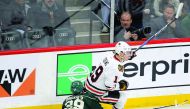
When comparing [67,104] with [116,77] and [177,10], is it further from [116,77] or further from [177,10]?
[177,10]

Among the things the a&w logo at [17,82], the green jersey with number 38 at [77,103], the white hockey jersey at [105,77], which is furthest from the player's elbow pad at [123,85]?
the a&w logo at [17,82]

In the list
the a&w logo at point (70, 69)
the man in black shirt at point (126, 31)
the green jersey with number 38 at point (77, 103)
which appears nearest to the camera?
the green jersey with number 38 at point (77, 103)

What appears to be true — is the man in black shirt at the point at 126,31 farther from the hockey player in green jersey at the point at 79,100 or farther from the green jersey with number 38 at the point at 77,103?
the green jersey with number 38 at the point at 77,103

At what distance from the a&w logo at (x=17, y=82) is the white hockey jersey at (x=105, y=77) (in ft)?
2.31

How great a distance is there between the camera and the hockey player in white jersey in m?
7.76

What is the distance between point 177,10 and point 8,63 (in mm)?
2202

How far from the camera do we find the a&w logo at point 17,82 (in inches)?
322

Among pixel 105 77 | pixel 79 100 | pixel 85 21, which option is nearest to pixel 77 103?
pixel 79 100

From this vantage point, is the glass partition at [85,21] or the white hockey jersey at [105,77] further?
the glass partition at [85,21]

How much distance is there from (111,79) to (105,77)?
85mm

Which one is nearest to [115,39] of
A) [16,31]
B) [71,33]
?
[71,33]

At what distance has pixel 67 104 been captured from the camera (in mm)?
7598

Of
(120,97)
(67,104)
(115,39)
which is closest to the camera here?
(67,104)

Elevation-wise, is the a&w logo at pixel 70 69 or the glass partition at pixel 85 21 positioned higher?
the glass partition at pixel 85 21
